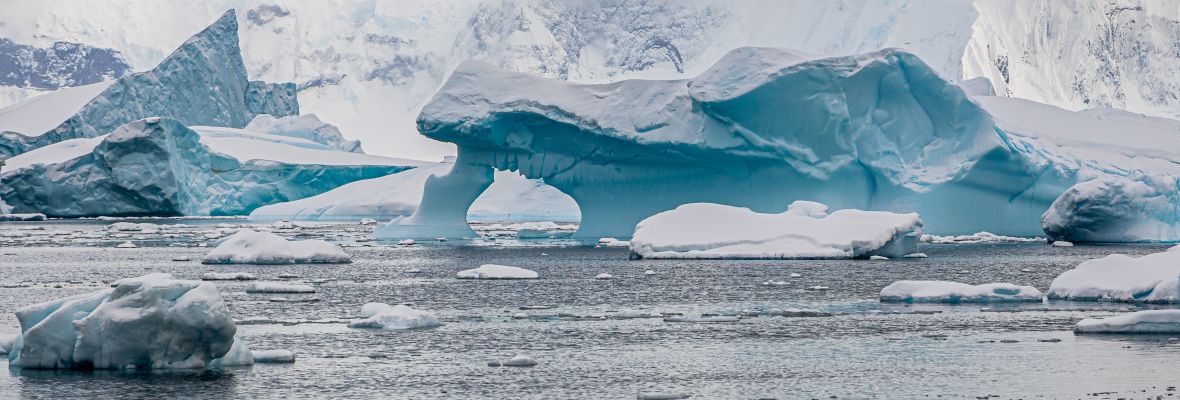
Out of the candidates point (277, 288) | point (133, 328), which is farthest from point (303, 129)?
point (133, 328)

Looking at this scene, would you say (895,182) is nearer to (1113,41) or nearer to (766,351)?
(766,351)

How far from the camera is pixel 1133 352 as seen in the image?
1046cm

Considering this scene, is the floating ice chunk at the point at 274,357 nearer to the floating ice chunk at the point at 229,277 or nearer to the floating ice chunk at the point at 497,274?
the floating ice chunk at the point at 229,277

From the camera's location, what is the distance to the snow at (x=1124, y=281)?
46.1 feet

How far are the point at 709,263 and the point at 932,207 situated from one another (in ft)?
29.0

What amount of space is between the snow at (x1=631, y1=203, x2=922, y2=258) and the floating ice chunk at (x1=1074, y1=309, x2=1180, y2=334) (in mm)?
10109

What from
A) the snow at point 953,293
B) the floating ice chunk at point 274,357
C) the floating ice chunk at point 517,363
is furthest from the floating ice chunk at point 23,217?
the floating ice chunk at point 517,363

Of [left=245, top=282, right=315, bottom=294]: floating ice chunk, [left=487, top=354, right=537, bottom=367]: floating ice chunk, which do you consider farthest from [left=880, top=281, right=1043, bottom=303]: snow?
[left=245, top=282, right=315, bottom=294]: floating ice chunk

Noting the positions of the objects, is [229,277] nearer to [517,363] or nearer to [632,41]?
[517,363]

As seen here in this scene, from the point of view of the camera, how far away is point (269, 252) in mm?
22469

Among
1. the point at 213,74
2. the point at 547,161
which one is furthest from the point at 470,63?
the point at 213,74

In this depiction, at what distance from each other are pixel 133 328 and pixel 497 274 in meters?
9.75

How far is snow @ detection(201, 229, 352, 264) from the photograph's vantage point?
2244 centimetres

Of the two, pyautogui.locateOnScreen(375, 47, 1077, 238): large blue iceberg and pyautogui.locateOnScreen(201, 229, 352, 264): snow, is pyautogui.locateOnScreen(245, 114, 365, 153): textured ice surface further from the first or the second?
pyautogui.locateOnScreen(201, 229, 352, 264): snow
